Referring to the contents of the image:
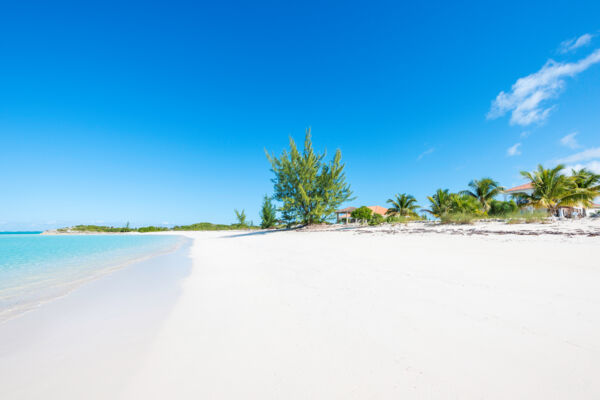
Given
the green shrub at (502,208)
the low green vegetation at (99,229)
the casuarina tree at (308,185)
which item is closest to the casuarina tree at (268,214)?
the casuarina tree at (308,185)

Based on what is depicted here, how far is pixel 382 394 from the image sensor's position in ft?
3.52

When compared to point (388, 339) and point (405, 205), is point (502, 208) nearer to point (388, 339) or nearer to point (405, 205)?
point (405, 205)

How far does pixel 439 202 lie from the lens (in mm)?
20969

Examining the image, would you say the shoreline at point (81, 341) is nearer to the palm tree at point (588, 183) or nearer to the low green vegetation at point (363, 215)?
the low green vegetation at point (363, 215)

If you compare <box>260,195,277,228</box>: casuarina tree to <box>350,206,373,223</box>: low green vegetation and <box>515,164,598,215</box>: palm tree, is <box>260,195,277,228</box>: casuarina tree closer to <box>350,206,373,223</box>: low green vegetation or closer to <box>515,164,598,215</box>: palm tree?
<box>350,206,373,223</box>: low green vegetation

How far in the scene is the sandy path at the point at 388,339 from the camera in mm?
1122

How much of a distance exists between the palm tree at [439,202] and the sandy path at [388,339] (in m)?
19.6

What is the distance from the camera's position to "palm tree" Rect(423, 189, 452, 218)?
20250 millimetres

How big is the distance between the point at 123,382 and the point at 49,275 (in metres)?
5.28

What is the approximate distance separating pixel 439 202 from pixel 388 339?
23.1 metres

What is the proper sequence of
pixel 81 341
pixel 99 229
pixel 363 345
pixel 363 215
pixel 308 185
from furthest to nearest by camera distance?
pixel 99 229 < pixel 363 215 < pixel 308 185 < pixel 81 341 < pixel 363 345

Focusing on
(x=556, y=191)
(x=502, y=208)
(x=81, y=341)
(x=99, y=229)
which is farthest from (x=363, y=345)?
(x=99, y=229)

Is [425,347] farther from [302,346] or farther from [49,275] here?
[49,275]

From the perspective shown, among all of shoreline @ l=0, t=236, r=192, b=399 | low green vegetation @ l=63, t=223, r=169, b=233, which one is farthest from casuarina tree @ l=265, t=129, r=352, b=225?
low green vegetation @ l=63, t=223, r=169, b=233
